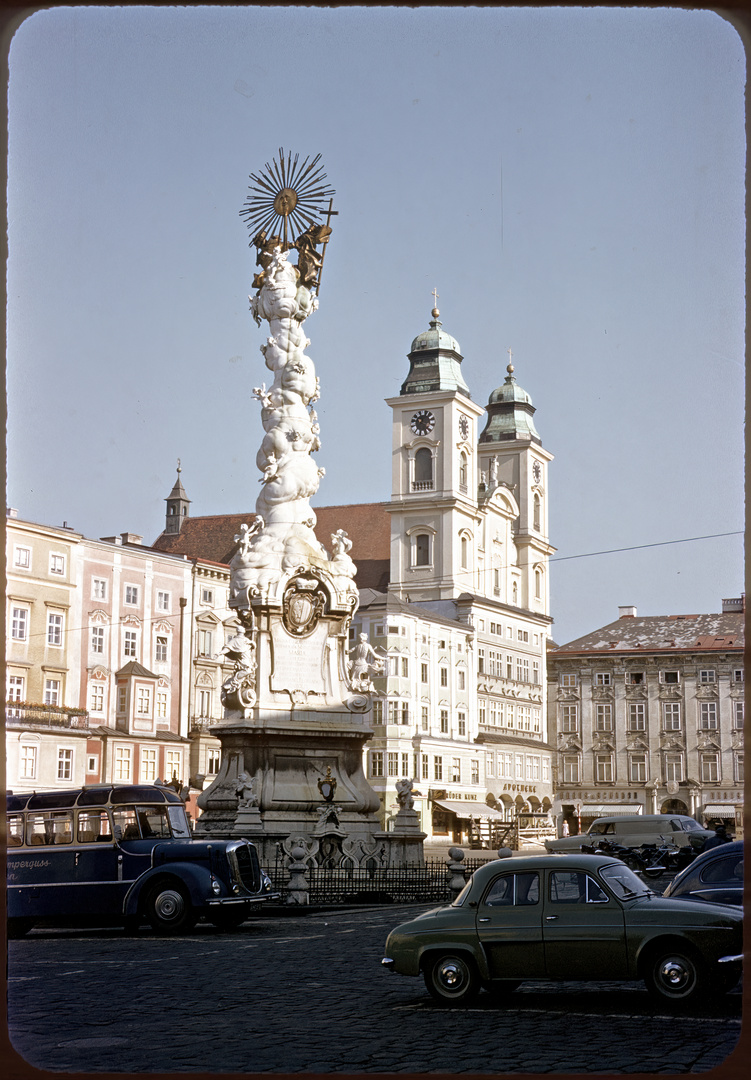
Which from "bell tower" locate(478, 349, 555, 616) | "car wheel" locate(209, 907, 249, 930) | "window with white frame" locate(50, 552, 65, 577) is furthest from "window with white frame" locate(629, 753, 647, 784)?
"car wheel" locate(209, 907, 249, 930)

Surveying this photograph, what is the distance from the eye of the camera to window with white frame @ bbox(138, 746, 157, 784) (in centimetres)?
6819

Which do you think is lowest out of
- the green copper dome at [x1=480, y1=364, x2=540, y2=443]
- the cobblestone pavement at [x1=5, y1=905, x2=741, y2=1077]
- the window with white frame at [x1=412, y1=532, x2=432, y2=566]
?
the cobblestone pavement at [x1=5, y1=905, x2=741, y2=1077]

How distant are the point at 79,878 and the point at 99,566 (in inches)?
1859

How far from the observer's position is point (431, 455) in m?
98.1

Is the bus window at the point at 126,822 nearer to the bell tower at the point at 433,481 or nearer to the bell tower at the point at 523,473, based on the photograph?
the bell tower at the point at 433,481

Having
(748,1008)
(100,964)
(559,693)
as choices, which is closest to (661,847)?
(100,964)

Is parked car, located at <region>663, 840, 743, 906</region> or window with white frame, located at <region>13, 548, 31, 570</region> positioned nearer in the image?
parked car, located at <region>663, 840, 743, 906</region>

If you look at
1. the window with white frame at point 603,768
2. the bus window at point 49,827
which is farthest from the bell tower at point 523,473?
the bus window at point 49,827

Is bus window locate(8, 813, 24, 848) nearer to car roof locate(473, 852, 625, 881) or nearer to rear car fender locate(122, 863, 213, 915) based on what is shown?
rear car fender locate(122, 863, 213, 915)

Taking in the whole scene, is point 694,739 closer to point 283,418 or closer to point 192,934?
point 283,418

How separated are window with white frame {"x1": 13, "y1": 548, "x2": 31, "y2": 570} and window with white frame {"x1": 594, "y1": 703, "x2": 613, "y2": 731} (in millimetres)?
51202

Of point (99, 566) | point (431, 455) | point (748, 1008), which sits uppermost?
point (431, 455)

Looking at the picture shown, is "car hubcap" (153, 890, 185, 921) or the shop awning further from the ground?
"car hubcap" (153, 890, 185, 921)

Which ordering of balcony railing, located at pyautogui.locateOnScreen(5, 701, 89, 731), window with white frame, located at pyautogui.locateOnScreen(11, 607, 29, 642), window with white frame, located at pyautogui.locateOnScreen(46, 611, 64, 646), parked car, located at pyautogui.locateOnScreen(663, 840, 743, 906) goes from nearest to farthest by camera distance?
parked car, located at pyautogui.locateOnScreen(663, 840, 743, 906)
balcony railing, located at pyautogui.locateOnScreen(5, 701, 89, 731)
window with white frame, located at pyautogui.locateOnScreen(11, 607, 29, 642)
window with white frame, located at pyautogui.locateOnScreen(46, 611, 64, 646)
